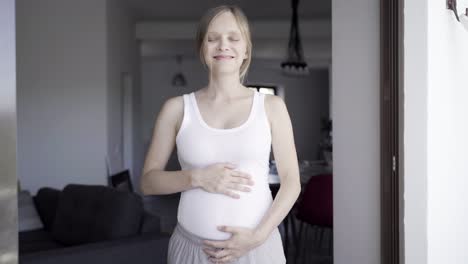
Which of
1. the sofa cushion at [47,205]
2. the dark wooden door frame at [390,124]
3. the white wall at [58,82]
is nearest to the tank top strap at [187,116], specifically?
the dark wooden door frame at [390,124]

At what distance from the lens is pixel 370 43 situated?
2580mm

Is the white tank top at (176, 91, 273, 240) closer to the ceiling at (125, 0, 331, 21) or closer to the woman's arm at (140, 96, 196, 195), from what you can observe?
the woman's arm at (140, 96, 196, 195)

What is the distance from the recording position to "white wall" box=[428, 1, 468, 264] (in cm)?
160

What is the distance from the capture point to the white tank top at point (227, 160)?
1.20m

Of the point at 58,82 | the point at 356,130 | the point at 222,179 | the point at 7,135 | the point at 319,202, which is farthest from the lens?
the point at 58,82

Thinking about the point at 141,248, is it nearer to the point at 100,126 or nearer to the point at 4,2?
the point at 4,2

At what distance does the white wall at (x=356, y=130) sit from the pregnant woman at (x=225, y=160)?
4.64 ft

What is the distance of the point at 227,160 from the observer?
3.96ft

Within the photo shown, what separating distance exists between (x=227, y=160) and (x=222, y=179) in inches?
2.3

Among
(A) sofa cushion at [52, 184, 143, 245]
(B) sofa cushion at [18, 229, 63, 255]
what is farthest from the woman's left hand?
(B) sofa cushion at [18, 229, 63, 255]

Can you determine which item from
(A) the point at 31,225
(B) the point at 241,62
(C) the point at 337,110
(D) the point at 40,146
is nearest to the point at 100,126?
(D) the point at 40,146

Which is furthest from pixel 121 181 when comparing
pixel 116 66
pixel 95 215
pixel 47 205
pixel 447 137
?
pixel 447 137

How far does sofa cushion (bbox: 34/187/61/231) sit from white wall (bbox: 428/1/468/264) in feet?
9.70

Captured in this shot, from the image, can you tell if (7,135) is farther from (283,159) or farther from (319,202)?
(319,202)
